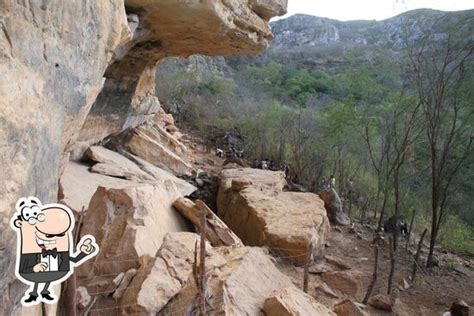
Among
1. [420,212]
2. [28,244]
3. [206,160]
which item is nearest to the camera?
[28,244]

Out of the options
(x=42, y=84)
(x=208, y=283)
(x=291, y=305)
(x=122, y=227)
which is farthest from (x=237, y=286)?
(x=42, y=84)

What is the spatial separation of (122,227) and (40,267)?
8.41 ft

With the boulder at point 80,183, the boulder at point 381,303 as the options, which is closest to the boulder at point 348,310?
the boulder at point 381,303

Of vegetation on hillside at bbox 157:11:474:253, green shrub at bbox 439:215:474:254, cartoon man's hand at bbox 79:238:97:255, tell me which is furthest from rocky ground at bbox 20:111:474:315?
vegetation on hillside at bbox 157:11:474:253

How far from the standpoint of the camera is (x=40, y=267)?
123 centimetres

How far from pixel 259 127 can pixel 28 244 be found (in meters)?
13.1

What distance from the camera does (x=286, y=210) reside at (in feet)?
22.7

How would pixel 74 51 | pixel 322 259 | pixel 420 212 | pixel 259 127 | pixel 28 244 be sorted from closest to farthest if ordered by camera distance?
1. pixel 28 244
2. pixel 74 51
3. pixel 322 259
4. pixel 420 212
5. pixel 259 127

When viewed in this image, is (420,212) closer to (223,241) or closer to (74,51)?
(223,241)

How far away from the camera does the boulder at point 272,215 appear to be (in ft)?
19.1

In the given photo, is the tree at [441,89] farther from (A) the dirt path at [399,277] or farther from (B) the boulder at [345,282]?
(B) the boulder at [345,282]

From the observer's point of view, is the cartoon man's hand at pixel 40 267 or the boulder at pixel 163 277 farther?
the boulder at pixel 163 277

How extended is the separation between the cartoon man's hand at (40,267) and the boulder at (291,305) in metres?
2.37

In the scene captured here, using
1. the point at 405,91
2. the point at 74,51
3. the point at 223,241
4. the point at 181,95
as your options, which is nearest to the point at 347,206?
the point at 405,91
